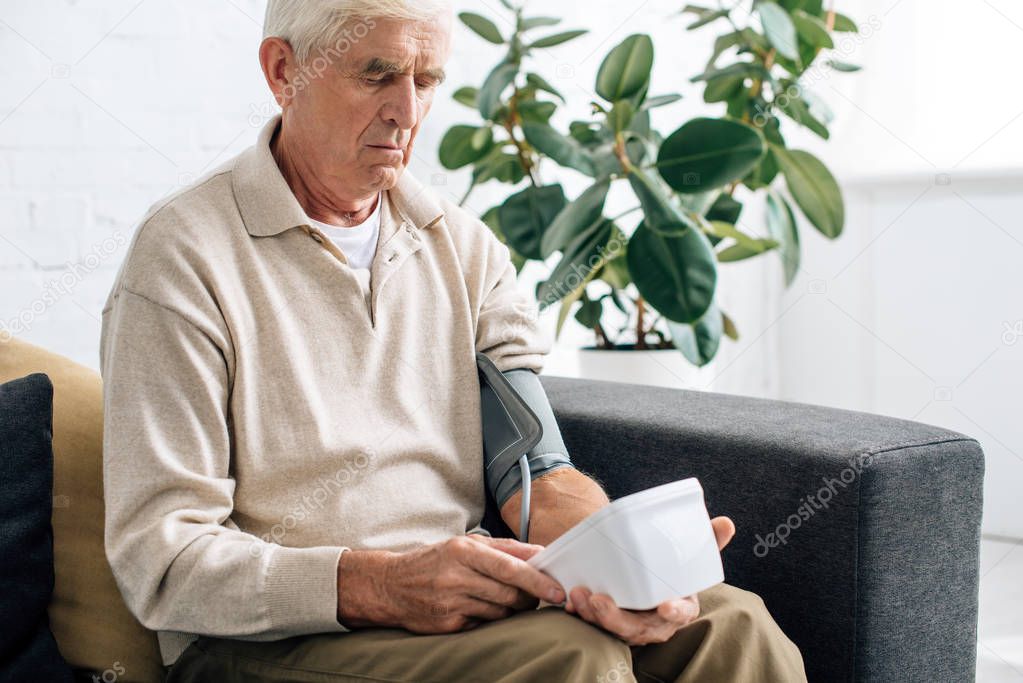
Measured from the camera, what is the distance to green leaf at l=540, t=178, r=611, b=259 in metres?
1.88

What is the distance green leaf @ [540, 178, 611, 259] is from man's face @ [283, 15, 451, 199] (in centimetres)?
66

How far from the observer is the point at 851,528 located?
1133mm

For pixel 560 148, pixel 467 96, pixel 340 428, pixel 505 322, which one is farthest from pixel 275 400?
pixel 467 96

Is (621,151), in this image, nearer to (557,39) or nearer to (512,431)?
(557,39)

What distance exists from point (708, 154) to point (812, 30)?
54cm

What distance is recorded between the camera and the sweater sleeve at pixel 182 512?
1.00 m

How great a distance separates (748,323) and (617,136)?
1.39 meters

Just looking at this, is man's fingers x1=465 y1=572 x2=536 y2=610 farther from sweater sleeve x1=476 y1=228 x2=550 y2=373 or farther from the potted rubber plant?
the potted rubber plant

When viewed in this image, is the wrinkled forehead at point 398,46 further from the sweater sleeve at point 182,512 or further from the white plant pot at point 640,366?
the white plant pot at point 640,366

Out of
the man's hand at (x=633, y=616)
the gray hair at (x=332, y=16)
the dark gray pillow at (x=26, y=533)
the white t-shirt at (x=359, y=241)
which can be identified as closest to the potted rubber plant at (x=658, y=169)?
the white t-shirt at (x=359, y=241)

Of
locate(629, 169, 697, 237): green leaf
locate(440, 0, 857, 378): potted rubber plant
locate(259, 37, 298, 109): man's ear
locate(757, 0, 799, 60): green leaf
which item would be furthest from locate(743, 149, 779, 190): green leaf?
locate(259, 37, 298, 109): man's ear

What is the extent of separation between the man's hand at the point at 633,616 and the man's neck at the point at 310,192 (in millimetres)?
558

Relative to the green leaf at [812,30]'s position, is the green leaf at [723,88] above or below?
below

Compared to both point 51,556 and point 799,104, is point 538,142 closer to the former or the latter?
point 799,104
